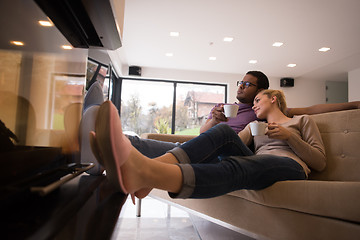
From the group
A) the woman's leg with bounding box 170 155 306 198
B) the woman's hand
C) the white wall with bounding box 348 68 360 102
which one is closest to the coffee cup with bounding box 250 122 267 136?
the woman's hand

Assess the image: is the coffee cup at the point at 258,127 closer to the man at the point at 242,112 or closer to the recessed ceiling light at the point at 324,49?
the man at the point at 242,112

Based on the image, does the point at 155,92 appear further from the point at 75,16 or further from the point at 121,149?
the point at 121,149

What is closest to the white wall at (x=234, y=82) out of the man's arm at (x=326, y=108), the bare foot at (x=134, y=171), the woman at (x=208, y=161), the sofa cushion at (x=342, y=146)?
the man's arm at (x=326, y=108)

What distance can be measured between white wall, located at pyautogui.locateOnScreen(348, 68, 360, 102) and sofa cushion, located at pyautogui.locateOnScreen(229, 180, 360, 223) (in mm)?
5626

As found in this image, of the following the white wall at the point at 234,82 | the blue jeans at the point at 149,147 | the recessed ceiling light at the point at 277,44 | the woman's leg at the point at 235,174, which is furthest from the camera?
the white wall at the point at 234,82

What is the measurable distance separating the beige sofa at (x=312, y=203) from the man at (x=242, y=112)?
0.18 metres

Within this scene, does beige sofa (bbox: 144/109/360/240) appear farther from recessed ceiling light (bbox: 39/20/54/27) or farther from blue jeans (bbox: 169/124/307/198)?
recessed ceiling light (bbox: 39/20/54/27)

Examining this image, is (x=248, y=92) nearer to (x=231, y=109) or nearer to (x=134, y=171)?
(x=231, y=109)

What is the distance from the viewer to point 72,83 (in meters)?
1.17

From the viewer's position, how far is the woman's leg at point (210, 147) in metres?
0.99

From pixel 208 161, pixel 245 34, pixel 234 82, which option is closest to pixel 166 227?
pixel 208 161

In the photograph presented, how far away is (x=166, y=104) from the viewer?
20.8ft

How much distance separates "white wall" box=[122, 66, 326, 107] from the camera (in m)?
6.14

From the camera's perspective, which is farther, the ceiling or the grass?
the grass
